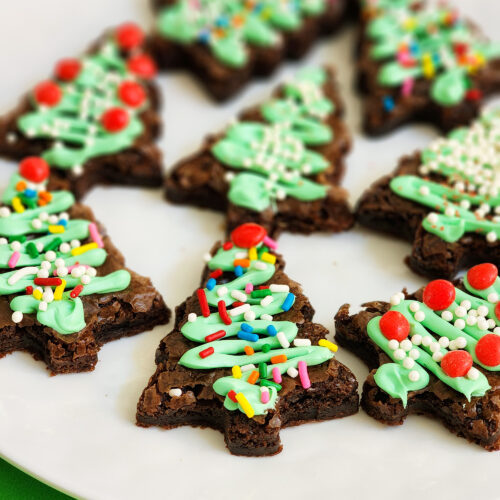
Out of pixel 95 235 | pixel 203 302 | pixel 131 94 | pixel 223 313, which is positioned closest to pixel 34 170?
pixel 95 235

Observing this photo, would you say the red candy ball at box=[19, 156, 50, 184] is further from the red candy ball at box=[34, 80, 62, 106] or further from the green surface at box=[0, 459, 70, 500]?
the green surface at box=[0, 459, 70, 500]

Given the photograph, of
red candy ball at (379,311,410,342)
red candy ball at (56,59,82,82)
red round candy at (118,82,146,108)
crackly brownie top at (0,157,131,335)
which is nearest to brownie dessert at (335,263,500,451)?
red candy ball at (379,311,410,342)

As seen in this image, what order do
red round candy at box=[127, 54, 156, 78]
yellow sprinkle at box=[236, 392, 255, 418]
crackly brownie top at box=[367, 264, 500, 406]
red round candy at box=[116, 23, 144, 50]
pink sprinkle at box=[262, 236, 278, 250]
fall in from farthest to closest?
red round candy at box=[116, 23, 144, 50] < red round candy at box=[127, 54, 156, 78] < pink sprinkle at box=[262, 236, 278, 250] < crackly brownie top at box=[367, 264, 500, 406] < yellow sprinkle at box=[236, 392, 255, 418]

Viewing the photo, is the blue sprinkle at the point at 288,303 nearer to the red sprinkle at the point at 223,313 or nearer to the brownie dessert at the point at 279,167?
the red sprinkle at the point at 223,313

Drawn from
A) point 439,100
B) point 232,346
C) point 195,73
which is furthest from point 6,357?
point 439,100

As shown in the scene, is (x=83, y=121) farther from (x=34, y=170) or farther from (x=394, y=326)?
(x=394, y=326)

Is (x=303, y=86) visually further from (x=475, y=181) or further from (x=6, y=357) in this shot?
(x=6, y=357)

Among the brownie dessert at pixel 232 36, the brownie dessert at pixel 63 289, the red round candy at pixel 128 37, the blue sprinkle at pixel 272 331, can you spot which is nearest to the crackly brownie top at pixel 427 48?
the brownie dessert at pixel 232 36
